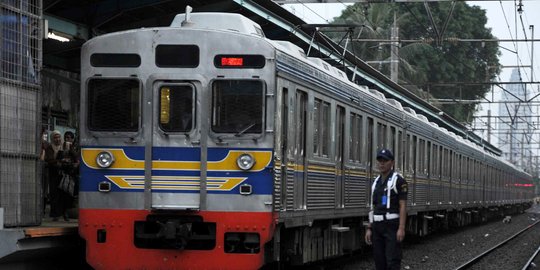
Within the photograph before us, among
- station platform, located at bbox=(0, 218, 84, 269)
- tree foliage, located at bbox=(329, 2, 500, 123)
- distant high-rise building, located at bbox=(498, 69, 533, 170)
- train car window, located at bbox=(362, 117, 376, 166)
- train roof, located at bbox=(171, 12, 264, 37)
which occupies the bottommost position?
station platform, located at bbox=(0, 218, 84, 269)

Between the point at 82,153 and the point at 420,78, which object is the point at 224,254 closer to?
the point at 82,153

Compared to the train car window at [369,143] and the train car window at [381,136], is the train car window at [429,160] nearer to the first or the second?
the train car window at [381,136]

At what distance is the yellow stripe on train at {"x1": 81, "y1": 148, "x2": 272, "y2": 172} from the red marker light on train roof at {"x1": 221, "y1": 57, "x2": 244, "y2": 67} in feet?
3.25

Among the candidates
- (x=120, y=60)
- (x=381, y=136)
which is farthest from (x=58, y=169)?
(x=381, y=136)

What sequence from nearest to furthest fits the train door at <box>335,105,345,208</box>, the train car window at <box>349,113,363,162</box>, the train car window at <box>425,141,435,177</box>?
the train door at <box>335,105,345,208</box>
the train car window at <box>349,113,363,162</box>
the train car window at <box>425,141,435,177</box>

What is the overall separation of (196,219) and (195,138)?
91 cm

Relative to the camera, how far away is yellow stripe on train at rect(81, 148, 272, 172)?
10.1 meters

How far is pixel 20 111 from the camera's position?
10477 mm

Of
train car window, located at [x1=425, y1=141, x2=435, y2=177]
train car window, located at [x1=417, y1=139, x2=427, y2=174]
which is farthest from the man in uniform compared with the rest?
train car window, located at [x1=425, y1=141, x2=435, y2=177]

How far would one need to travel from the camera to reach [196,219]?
10.1m

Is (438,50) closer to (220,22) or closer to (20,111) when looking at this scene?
(220,22)

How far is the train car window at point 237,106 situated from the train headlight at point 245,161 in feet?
0.94

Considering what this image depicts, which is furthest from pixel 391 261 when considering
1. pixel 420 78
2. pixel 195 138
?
pixel 420 78

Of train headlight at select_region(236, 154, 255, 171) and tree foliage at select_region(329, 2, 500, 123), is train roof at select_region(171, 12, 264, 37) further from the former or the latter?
tree foliage at select_region(329, 2, 500, 123)
